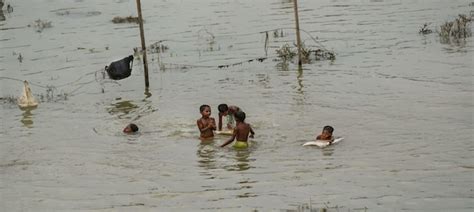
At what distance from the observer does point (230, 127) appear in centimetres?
1091

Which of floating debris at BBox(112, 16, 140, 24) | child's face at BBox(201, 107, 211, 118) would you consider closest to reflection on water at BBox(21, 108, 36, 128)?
child's face at BBox(201, 107, 211, 118)

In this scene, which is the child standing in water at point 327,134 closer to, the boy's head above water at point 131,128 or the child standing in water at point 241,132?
the child standing in water at point 241,132

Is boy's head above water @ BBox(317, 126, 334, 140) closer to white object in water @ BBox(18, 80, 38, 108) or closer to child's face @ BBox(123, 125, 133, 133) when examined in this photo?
child's face @ BBox(123, 125, 133, 133)

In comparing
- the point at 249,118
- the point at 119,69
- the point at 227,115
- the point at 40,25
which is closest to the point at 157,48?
the point at 119,69

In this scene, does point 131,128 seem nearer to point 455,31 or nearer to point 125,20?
point 455,31

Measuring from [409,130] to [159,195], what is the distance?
155 inches

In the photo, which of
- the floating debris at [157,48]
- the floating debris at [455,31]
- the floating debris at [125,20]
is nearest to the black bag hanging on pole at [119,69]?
the floating debris at [157,48]

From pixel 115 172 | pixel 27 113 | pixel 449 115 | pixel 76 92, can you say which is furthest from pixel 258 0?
pixel 115 172

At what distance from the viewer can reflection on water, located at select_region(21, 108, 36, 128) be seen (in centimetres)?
1243

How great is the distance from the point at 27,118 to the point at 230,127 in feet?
13.1

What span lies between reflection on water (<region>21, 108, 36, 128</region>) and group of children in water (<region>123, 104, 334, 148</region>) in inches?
83.5

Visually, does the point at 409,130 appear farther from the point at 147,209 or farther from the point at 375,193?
the point at 147,209

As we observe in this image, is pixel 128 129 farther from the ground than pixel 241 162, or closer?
farther from the ground

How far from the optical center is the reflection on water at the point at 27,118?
12.4 metres
